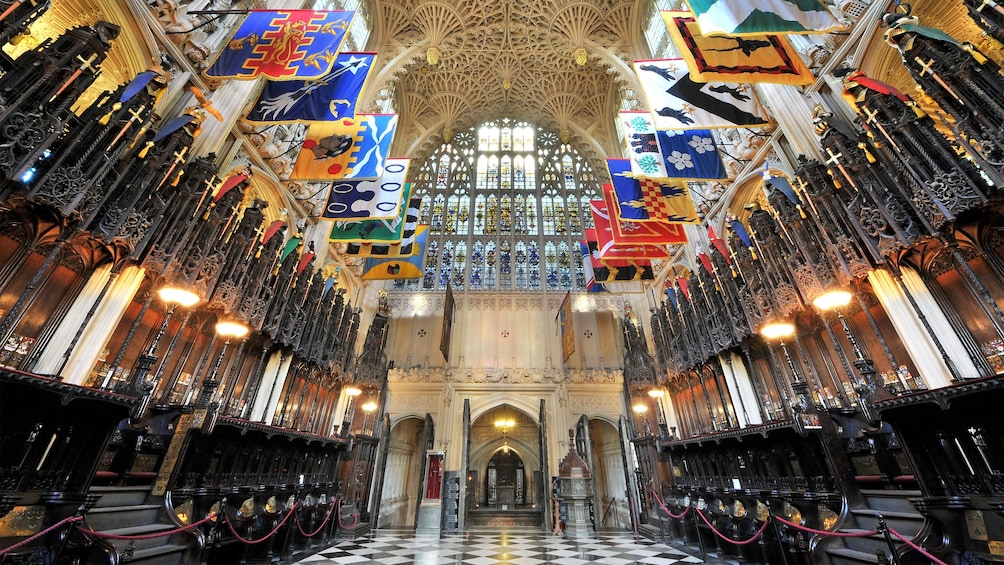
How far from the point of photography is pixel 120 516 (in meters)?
4.87

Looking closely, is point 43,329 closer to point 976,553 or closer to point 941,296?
point 976,553

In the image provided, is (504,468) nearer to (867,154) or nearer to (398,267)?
(398,267)

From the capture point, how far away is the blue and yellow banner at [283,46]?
696 centimetres

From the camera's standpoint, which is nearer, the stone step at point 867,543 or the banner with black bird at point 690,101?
the stone step at point 867,543

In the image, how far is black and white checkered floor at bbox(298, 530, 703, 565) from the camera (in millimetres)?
6531

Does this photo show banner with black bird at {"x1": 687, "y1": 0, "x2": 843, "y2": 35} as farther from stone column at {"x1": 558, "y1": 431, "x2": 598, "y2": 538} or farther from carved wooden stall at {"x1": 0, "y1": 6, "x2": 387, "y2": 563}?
stone column at {"x1": 558, "y1": 431, "x2": 598, "y2": 538}

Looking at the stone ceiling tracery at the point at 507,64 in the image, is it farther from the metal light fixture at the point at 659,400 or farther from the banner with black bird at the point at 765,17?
the metal light fixture at the point at 659,400

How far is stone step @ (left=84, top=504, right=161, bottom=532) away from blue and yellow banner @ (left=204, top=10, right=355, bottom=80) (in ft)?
22.5

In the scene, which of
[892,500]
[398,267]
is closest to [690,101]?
[892,500]

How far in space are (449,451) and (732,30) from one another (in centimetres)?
1497

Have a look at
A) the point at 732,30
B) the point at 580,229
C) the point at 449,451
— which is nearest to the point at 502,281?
the point at 580,229

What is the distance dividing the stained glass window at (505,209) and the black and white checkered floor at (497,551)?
10833 millimetres

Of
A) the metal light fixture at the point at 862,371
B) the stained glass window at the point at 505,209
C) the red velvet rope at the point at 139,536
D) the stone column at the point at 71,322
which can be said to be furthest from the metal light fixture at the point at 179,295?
the stained glass window at the point at 505,209

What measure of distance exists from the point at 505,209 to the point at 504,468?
15209mm
